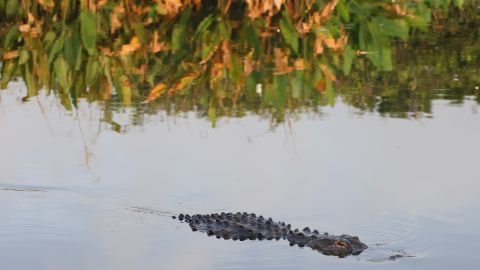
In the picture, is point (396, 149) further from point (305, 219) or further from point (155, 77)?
point (155, 77)

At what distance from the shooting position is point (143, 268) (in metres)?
6.23

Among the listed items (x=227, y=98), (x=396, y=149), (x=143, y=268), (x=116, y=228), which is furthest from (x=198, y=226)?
(x=227, y=98)

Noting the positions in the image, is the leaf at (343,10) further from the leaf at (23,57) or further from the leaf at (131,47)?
the leaf at (23,57)

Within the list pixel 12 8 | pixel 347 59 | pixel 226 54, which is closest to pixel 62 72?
pixel 226 54

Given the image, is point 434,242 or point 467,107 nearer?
point 434,242

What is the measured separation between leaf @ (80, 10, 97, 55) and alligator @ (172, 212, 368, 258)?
4.67 meters

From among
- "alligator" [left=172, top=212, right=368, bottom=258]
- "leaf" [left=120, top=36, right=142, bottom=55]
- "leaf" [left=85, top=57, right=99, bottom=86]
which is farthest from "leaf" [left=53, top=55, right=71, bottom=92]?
"alligator" [left=172, top=212, right=368, bottom=258]

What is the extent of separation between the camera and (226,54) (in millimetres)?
11852

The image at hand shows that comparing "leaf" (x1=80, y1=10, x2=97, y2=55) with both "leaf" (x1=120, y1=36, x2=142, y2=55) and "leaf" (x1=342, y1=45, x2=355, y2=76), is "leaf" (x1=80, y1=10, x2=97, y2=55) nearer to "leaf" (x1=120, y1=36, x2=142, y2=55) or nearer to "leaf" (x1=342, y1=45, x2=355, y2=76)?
"leaf" (x1=120, y1=36, x2=142, y2=55)

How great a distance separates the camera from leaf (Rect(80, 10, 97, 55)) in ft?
38.9

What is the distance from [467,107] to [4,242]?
16.4 feet

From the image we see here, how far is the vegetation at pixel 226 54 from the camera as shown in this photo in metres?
10.8

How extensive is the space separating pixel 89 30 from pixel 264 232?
218 inches

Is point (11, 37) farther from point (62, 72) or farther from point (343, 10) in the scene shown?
point (343, 10)
